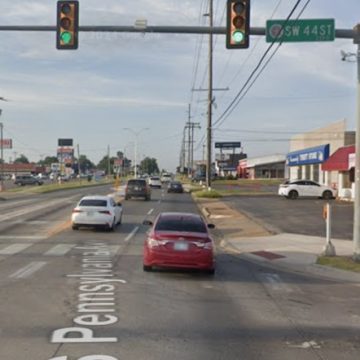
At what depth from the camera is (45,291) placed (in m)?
11.5

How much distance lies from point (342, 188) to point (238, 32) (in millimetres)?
37798

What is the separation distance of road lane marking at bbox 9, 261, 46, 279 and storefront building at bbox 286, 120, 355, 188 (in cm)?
3730

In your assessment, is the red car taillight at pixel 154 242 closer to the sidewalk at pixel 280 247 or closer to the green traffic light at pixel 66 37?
the sidewalk at pixel 280 247

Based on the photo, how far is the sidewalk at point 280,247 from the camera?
15.4m

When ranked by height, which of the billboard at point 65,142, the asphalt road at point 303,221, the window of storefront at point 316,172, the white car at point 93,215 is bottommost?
the asphalt road at point 303,221

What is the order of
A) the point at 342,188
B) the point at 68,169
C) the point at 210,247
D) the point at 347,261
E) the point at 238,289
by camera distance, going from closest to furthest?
the point at 238,289 → the point at 210,247 → the point at 347,261 → the point at 342,188 → the point at 68,169

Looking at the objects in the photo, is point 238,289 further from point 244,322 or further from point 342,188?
point 342,188

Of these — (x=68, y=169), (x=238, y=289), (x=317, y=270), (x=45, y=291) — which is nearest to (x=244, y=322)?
(x=238, y=289)

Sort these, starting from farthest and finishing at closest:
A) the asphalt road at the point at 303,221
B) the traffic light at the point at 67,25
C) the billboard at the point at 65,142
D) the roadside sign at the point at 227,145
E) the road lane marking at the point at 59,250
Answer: the roadside sign at the point at 227,145 < the billboard at the point at 65,142 < the asphalt road at the point at 303,221 < the road lane marking at the point at 59,250 < the traffic light at the point at 67,25

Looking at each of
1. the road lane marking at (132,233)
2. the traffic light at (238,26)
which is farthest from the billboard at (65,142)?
the traffic light at (238,26)

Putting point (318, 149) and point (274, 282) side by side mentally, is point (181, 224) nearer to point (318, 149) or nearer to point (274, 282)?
point (274, 282)

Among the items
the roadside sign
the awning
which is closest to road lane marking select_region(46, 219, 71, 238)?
the awning

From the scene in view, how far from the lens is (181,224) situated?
48.0 feet

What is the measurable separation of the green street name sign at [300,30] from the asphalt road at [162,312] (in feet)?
19.4
